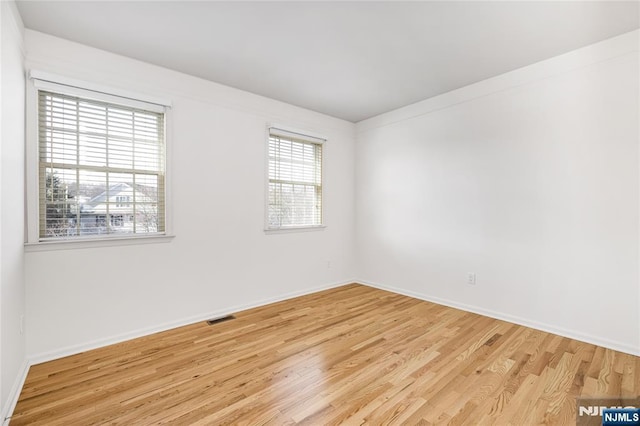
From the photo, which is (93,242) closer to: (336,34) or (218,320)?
(218,320)

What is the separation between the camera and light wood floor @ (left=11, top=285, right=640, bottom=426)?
5.84ft

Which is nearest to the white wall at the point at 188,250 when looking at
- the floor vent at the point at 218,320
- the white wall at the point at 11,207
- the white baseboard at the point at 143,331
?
the white baseboard at the point at 143,331

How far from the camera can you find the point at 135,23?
92.0 inches

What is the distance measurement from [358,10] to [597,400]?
308 centimetres

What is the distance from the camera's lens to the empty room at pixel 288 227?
1.98 m

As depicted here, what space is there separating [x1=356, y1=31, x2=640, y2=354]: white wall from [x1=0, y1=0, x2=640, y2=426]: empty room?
0.02 metres

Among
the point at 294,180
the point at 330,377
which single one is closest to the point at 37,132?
the point at 294,180

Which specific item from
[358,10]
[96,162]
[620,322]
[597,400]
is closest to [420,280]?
[620,322]

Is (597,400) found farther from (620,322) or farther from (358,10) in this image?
(358,10)

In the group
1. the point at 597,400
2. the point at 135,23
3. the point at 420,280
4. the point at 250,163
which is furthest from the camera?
the point at 420,280

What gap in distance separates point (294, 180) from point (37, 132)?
2.69m

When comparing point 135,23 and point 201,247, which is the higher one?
point 135,23

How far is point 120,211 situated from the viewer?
2816mm

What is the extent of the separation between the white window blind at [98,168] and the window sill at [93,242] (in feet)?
0.17
